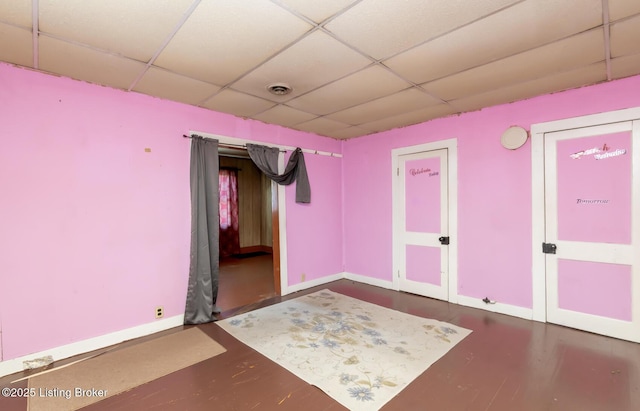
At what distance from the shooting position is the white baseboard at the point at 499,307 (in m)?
3.29

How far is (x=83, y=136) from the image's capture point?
271 cm

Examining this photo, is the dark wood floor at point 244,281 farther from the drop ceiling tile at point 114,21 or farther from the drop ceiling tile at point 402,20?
the drop ceiling tile at point 402,20

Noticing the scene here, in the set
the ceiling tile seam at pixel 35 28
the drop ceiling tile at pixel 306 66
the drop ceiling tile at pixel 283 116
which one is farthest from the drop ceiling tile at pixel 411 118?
the ceiling tile seam at pixel 35 28

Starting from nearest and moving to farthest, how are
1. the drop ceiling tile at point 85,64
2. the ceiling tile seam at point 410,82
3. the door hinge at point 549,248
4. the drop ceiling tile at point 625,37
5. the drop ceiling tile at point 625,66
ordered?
1. the drop ceiling tile at point 625,37
2. the drop ceiling tile at point 85,64
3. the drop ceiling tile at point 625,66
4. the ceiling tile seam at point 410,82
5. the door hinge at point 549,248

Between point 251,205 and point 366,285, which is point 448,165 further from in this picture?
point 251,205

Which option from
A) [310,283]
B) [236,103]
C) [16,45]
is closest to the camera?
[16,45]

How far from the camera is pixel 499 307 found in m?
3.48

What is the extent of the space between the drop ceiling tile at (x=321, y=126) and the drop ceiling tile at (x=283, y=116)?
14cm

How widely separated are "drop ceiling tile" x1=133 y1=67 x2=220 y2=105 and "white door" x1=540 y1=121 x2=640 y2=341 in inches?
146

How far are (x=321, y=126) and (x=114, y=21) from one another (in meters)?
2.80

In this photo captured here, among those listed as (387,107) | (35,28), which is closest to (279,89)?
(387,107)

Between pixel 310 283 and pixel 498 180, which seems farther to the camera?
pixel 310 283

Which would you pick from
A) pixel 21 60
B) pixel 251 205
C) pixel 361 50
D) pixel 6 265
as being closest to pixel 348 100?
pixel 361 50

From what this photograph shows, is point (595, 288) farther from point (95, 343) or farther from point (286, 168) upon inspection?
point (95, 343)
